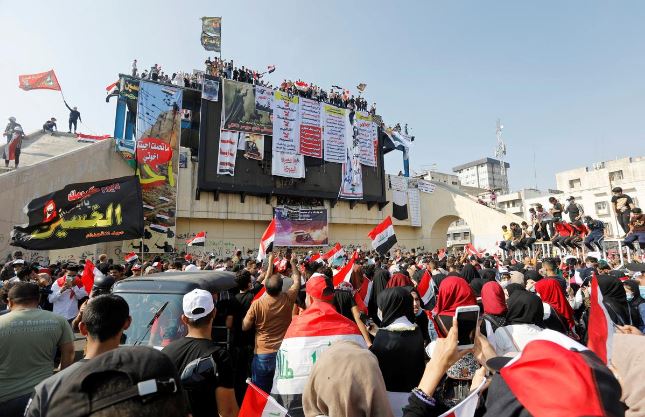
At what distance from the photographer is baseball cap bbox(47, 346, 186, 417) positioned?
1.00 metres

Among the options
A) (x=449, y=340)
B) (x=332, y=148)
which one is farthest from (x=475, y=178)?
(x=449, y=340)

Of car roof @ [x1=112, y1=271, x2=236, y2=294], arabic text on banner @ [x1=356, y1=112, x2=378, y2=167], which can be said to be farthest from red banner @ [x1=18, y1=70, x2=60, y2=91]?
car roof @ [x1=112, y1=271, x2=236, y2=294]

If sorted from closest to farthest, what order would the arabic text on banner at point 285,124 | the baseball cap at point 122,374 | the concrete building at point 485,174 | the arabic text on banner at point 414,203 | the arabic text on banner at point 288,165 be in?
the baseball cap at point 122,374 → the arabic text on banner at point 288,165 → the arabic text on banner at point 285,124 → the arabic text on banner at point 414,203 → the concrete building at point 485,174

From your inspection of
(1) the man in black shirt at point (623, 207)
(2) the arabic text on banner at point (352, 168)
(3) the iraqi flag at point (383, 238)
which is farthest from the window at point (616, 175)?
(3) the iraqi flag at point (383, 238)

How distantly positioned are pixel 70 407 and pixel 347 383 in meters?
1.19

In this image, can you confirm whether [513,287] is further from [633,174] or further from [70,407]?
[633,174]

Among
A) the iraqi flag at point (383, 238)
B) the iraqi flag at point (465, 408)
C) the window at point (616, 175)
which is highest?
the window at point (616, 175)

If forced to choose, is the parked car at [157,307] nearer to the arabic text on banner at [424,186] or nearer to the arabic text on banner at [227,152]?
the arabic text on banner at [227,152]

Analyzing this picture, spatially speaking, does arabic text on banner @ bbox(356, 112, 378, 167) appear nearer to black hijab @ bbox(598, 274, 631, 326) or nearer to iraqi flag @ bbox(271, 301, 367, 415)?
black hijab @ bbox(598, 274, 631, 326)

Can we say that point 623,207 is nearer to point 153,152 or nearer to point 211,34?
point 153,152

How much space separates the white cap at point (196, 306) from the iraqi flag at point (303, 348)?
0.67 meters

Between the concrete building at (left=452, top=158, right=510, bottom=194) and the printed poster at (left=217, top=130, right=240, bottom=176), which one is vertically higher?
the concrete building at (left=452, top=158, right=510, bottom=194)

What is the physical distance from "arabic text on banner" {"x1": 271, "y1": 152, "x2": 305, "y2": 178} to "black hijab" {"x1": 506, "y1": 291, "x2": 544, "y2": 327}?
22.8m

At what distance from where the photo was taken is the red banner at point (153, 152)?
20.7 m
